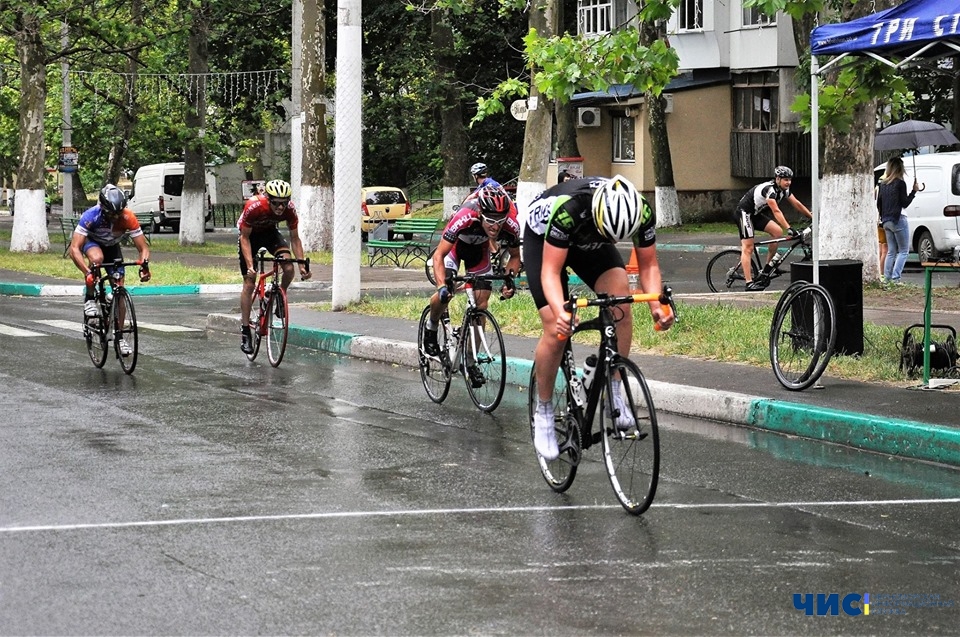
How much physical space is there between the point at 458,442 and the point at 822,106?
5237 millimetres

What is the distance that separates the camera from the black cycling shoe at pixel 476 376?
1138 cm

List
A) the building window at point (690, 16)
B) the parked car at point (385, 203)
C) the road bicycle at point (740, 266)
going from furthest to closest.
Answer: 1. the parked car at point (385, 203)
2. the building window at point (690, 16)
3. the road bicycle at point (740, 266)

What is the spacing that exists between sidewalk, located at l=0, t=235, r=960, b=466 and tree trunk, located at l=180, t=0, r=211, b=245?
21.2 meters

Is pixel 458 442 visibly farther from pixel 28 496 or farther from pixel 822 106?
pixel 822 106

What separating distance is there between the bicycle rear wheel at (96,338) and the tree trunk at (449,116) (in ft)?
97.9

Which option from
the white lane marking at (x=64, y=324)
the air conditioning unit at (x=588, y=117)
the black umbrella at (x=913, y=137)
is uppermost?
the air conditioning unit at (x=588, y=117)

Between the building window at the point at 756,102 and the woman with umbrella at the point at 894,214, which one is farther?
the building window at the point at 756,102

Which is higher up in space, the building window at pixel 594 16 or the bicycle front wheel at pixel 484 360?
the building window at pixel 594 16

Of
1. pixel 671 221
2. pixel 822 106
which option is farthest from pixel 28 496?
pixel 671 221

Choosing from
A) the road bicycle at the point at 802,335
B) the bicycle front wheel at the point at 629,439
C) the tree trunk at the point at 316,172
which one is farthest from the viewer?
the tree trunk at the point at 316,172

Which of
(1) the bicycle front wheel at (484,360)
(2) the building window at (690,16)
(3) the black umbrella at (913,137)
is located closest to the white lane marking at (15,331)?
(1) the bicycle front wheel at (484,360)

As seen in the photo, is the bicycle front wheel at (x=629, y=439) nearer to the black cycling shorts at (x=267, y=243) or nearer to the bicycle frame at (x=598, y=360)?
the bicycle frame at (x=598, y=360)

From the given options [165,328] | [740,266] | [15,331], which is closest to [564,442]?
[165,328]

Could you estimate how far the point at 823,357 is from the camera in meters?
11.2
